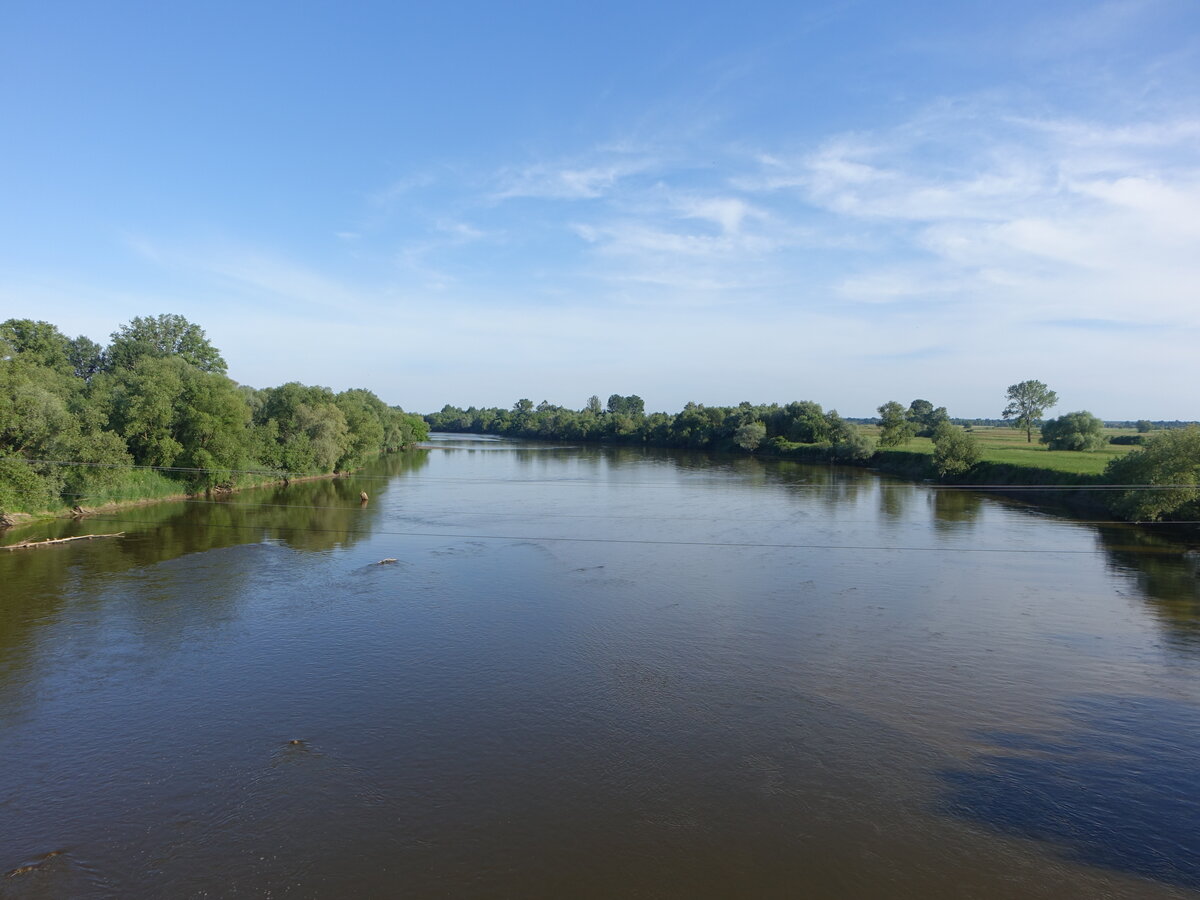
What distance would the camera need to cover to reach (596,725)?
1226cm

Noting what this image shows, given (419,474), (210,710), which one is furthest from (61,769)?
(419,474)

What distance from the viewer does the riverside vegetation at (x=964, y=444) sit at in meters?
30.1

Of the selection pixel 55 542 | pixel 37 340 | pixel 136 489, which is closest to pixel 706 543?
pixel 55 542

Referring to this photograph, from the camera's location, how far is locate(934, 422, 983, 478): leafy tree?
50.8 meters

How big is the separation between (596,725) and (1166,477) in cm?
3076

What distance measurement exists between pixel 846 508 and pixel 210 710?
113 ft

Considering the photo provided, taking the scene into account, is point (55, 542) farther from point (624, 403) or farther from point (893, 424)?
point (624, 403)

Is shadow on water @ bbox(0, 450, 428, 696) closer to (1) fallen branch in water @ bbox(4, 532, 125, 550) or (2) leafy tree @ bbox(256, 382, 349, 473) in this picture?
(1) fallen branch in water @ bbox(4, 532, 125, 550)

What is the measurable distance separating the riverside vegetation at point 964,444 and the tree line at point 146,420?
46678 millimetres

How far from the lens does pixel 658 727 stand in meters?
12.2

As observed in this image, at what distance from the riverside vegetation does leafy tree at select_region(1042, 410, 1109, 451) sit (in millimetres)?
96

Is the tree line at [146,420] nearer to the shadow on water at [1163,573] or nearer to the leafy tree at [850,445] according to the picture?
the shadow on water at [1163,573]

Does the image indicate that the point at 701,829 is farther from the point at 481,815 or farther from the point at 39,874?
the point at 39,874

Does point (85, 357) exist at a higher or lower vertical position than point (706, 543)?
higher
